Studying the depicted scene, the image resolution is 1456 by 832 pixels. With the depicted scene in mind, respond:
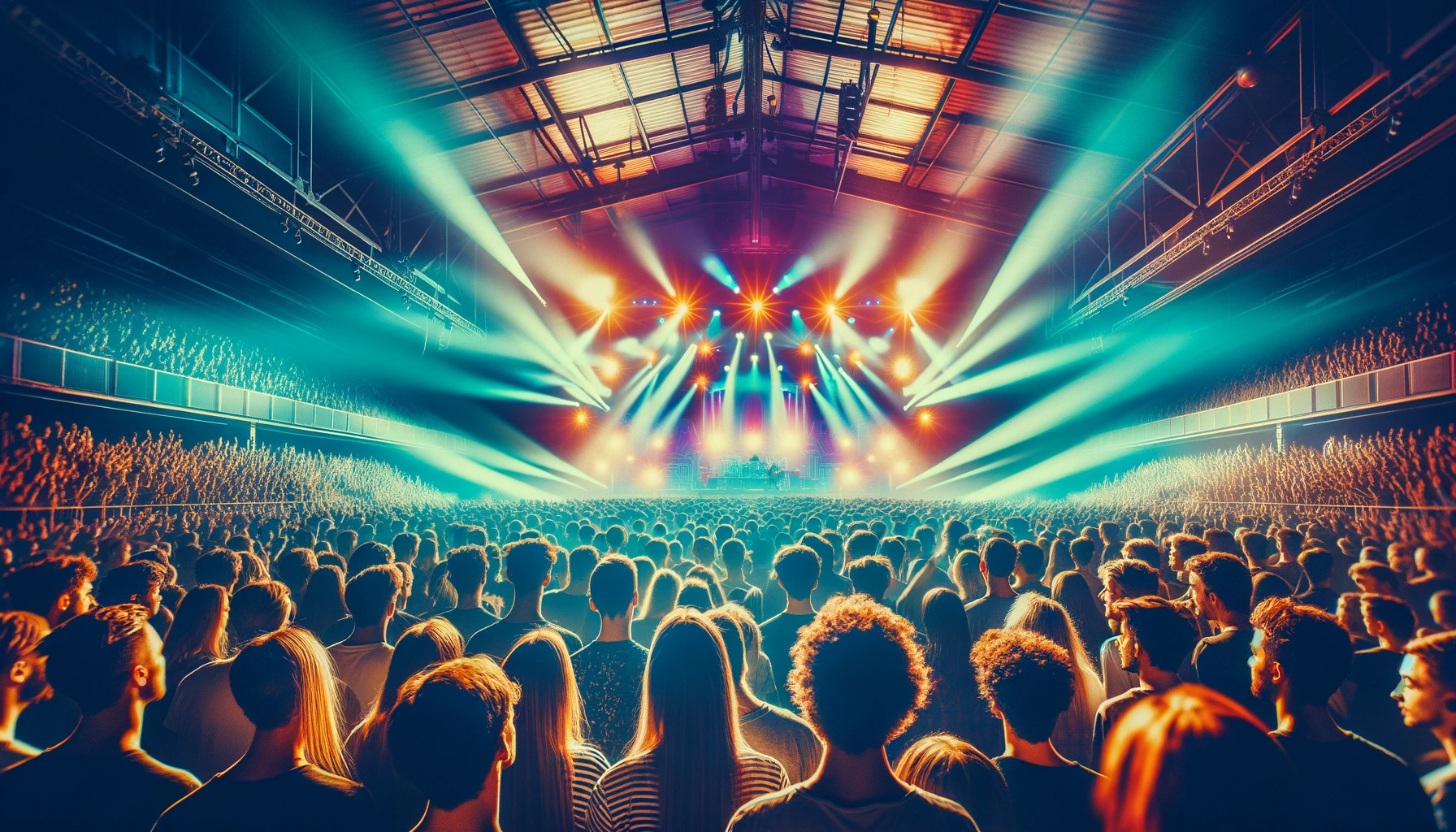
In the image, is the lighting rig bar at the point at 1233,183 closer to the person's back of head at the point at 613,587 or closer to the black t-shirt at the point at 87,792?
the person's back of head at the point at 613,587

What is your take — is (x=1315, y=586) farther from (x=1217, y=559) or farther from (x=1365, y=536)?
(x=1365, y=536)

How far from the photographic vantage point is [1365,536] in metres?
7.91

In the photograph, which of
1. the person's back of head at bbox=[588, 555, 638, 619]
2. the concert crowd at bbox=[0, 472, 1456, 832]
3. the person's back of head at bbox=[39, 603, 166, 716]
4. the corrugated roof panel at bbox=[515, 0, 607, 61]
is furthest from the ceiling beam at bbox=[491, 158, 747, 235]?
the person's back of head at bbox=[39, 603, 166, 716]

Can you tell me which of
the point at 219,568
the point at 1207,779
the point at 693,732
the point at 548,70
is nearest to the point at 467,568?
the point at 219,568

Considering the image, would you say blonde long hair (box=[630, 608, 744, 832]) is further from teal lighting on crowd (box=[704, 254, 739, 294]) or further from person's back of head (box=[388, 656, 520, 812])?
teal lighting on crowd (box=[704, 254, 739, 294])

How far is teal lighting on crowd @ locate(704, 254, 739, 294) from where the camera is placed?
20.6m

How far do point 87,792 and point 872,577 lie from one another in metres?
3.11

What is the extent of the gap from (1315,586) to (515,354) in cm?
1701

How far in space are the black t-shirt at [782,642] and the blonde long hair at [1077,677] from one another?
40.5 inches

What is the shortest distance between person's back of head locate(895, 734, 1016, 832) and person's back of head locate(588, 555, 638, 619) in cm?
128

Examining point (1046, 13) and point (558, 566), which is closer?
point (558, 566)

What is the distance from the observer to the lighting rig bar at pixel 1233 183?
5281 mm

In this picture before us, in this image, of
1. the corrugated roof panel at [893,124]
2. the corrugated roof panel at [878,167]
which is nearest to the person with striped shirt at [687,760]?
the corrugated roof panel at [893,124]

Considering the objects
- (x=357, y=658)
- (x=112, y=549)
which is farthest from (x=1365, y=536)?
(x=112, y=549)
